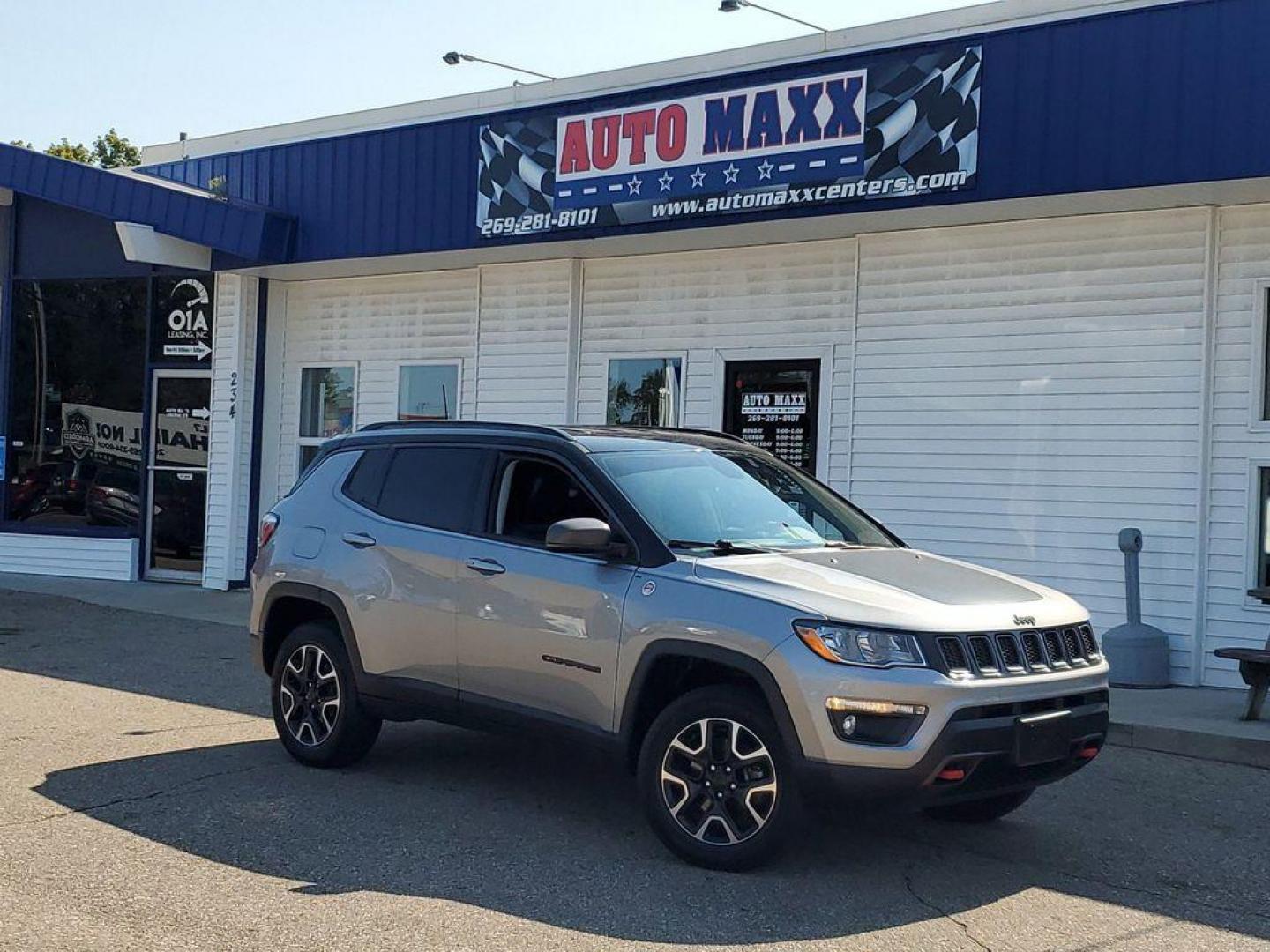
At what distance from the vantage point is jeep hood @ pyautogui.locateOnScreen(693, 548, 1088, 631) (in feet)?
18.1

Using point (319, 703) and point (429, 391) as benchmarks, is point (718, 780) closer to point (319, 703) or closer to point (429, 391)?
point (319, 703)

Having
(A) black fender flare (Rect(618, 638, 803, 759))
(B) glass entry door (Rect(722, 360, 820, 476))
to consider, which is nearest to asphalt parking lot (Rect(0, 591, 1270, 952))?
(A) black fender flare (Rect(618, 638, 803, 759))

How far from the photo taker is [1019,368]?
38.4 feet

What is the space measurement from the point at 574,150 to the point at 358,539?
693 cm

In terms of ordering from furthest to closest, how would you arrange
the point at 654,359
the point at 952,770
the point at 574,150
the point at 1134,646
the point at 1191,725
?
the point at 654,359 < the point at 574,150 < the point at 1134,646 < the point at 1191,725 < the point at 952,770

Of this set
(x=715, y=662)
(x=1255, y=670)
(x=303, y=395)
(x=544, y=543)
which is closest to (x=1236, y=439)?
(x=1255, y=670)

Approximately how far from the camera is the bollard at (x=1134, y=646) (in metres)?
10.5

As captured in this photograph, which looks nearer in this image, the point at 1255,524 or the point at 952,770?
the point at 952,770

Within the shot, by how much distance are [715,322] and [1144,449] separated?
4.39 metres

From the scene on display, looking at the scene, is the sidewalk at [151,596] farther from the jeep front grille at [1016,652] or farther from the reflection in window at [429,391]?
the jeep front grille at [1016,652]

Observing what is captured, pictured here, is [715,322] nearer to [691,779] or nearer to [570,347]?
[570,347]

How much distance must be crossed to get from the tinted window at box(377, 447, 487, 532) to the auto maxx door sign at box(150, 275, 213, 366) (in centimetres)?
1057

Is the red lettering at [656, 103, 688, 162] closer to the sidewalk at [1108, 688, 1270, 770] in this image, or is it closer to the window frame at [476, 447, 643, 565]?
the sidewalk at [1108, 688, 1270, 770]

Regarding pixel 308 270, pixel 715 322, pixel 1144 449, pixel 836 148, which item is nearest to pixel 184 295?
pixel 308 270
